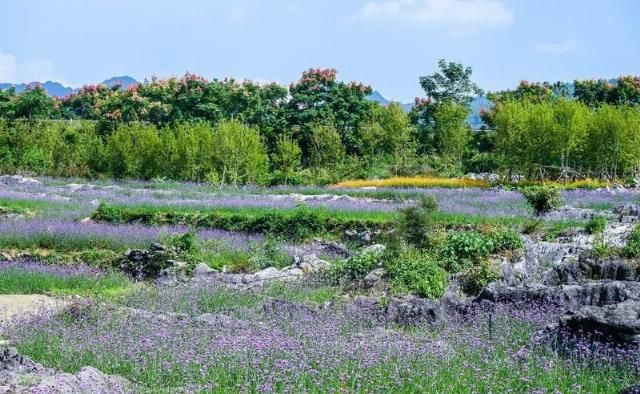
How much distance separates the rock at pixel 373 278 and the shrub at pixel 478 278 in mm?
1358

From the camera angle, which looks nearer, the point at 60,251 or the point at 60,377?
the point at 60,377

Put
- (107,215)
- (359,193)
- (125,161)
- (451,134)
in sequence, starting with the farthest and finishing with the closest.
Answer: (451,134)
(125,161)
(359,193)
(107,215)

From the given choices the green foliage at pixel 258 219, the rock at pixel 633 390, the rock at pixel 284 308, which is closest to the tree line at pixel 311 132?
the green foliage at pixel 258 219

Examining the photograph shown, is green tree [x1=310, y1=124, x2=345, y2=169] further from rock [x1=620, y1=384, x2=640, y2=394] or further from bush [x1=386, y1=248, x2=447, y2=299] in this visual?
rock [x1=620, y1=384, x2=640, y2=394]

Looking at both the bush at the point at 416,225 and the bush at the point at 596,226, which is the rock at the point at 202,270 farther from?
the bush at the point at 596,226

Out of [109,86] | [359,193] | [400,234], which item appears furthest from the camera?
[109,86]

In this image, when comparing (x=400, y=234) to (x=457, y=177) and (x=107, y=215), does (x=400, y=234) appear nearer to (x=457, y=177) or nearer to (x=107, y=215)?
(x=107, y=215)

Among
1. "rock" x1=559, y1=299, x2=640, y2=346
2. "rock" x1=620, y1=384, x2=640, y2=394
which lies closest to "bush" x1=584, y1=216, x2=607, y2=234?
"rock" x1=559, y1=299, x2=640, y2=346

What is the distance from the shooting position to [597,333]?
8594 millimetres

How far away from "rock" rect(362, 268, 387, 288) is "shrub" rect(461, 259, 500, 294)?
136 cm

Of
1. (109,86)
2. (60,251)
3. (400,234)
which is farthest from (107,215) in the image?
(109,86)

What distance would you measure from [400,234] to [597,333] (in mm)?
7712

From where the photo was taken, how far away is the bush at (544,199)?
69.9 feet

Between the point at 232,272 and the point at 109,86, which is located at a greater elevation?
the point at 109,86
